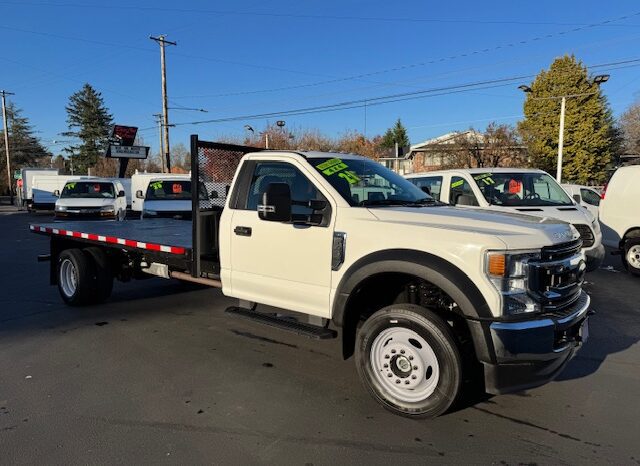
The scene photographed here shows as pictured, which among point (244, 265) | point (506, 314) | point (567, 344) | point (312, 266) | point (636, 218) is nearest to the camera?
point (506, 314)

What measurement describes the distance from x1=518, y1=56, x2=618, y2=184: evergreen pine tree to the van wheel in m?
34.1

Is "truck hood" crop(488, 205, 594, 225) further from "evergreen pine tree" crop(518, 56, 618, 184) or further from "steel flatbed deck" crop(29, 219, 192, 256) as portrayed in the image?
"evergreen pine tree" crop(518, 56, 618, 184)

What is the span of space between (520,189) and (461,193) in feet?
3.27

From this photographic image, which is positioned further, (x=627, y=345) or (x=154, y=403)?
(x=627, y=345)

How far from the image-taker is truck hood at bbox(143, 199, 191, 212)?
13164 millimetres

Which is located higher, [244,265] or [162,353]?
[244,265]

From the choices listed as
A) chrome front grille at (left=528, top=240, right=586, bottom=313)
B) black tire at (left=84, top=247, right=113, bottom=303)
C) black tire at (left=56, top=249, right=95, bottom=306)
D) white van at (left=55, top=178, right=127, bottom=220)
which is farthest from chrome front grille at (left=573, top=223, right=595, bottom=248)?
white van at (left=55, top=178, right=127, bottom=220)

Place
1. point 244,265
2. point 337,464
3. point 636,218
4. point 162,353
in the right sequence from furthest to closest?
point 636,218, point 162,353, point 244,265, point 337,464

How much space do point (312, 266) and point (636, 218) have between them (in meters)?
8.05

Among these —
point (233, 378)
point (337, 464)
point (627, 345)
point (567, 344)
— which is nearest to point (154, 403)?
point (233, 378)

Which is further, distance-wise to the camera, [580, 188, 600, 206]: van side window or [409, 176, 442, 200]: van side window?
[580, 188, 600, 206]: van side window

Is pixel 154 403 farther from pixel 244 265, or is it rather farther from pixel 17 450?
pixel 244 265

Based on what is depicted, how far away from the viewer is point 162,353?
17.1 ft

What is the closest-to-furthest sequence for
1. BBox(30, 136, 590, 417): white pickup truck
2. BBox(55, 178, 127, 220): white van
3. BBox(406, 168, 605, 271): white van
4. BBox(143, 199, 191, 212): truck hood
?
BBox(30, 136, 590, 417): white pickup truck → BBox(406, 168, 605, 271): white van → BBox(143, 199, 191, 212): truck hood → BBox(55, 178, 127, 220): white van
